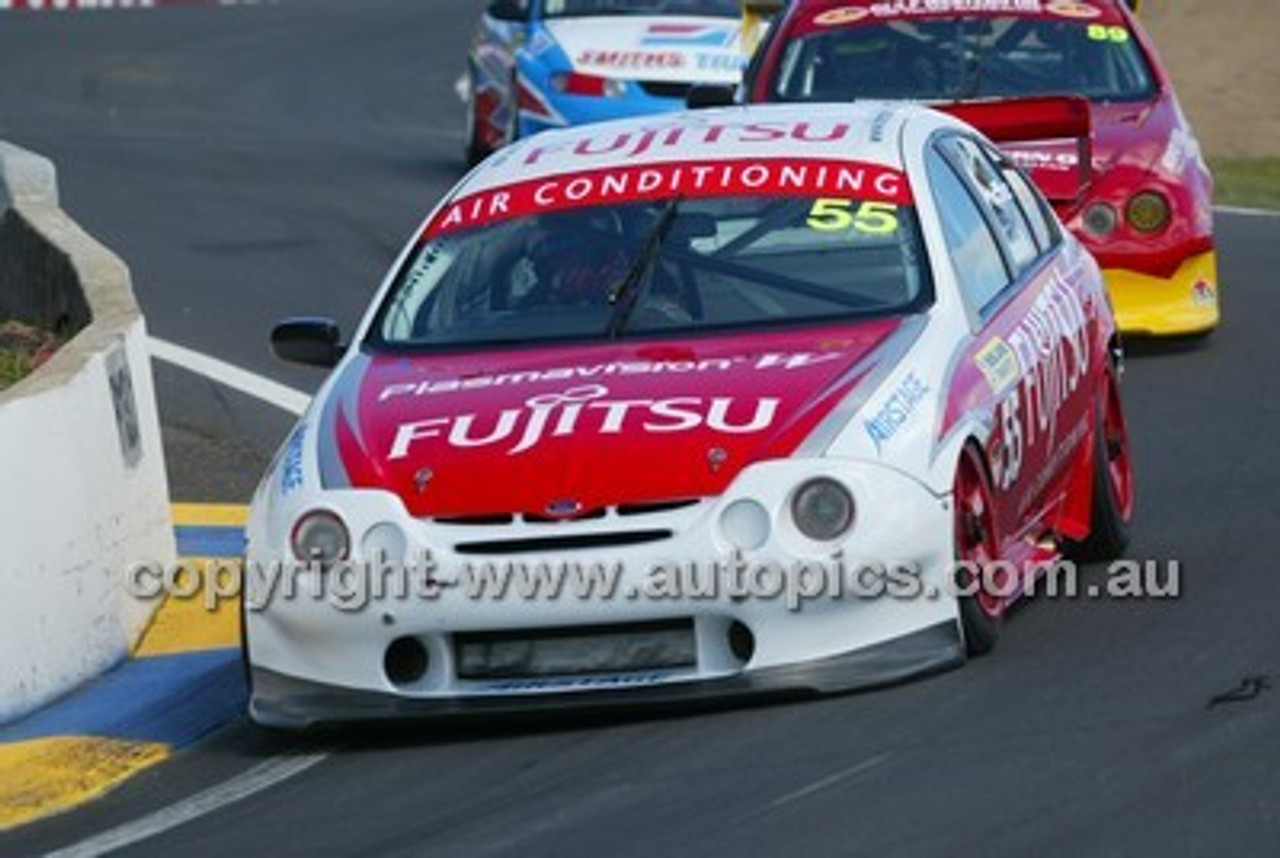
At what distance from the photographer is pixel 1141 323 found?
46.7 ft

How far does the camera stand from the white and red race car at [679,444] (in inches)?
323

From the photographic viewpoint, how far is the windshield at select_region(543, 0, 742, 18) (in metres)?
22.1

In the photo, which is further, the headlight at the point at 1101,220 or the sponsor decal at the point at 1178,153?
the sponsor decal at the point at 1178,153

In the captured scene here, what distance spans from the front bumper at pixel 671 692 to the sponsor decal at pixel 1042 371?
67cm

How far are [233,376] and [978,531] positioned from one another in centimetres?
661

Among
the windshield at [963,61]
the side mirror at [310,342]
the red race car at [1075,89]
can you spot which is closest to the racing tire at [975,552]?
the side mirror at [310,342]

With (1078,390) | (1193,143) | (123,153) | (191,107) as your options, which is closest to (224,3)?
(191,107)

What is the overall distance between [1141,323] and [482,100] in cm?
907

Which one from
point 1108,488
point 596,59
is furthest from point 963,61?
point 596,59

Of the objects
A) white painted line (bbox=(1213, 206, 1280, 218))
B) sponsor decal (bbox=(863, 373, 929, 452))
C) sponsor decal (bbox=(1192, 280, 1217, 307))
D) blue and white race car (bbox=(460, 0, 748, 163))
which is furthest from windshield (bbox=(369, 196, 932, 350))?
blue and white race car (bbox=(460, 0, 748, 163))

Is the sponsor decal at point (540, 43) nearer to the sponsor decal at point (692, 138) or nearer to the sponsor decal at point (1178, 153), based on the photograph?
the sponsor decal at point (1178, 153)

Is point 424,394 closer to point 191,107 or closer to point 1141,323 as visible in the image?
point 1141,323

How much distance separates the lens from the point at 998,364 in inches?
359

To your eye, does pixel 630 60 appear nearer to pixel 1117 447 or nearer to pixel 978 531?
pixel 1117 447
